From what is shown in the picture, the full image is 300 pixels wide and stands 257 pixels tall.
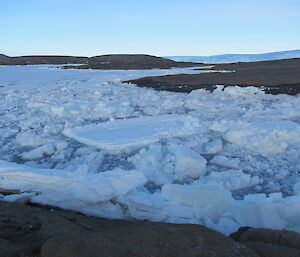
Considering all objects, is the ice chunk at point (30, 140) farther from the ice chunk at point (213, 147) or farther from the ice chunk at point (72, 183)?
the ice chunk at point (213, 147)

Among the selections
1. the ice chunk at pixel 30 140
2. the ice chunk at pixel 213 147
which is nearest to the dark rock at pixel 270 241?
the ice chunk at pixel 213 147

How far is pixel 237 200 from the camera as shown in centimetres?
235

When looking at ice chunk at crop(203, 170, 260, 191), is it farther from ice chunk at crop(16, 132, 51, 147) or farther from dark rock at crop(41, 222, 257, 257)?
ice chunk at crop(16, 132, 51, 147)

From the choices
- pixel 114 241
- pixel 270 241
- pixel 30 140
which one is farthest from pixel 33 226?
pixel 30 140

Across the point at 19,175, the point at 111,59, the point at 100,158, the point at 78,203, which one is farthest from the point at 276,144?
the point at 111,59

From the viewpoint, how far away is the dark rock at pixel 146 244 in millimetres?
1399

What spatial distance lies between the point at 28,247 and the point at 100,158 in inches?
66.8

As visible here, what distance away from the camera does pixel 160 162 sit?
3.04 meters

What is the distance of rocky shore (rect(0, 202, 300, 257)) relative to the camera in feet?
4.63

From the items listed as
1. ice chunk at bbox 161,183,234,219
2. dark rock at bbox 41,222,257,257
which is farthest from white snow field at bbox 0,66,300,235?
dark rock at bbox 41,222,257,257

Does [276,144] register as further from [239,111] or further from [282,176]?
[239,111]

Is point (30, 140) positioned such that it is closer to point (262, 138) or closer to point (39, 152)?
point (39, 152)

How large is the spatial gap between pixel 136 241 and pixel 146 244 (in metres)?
0.05

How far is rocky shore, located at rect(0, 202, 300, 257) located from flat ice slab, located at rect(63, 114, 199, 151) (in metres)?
1.78
